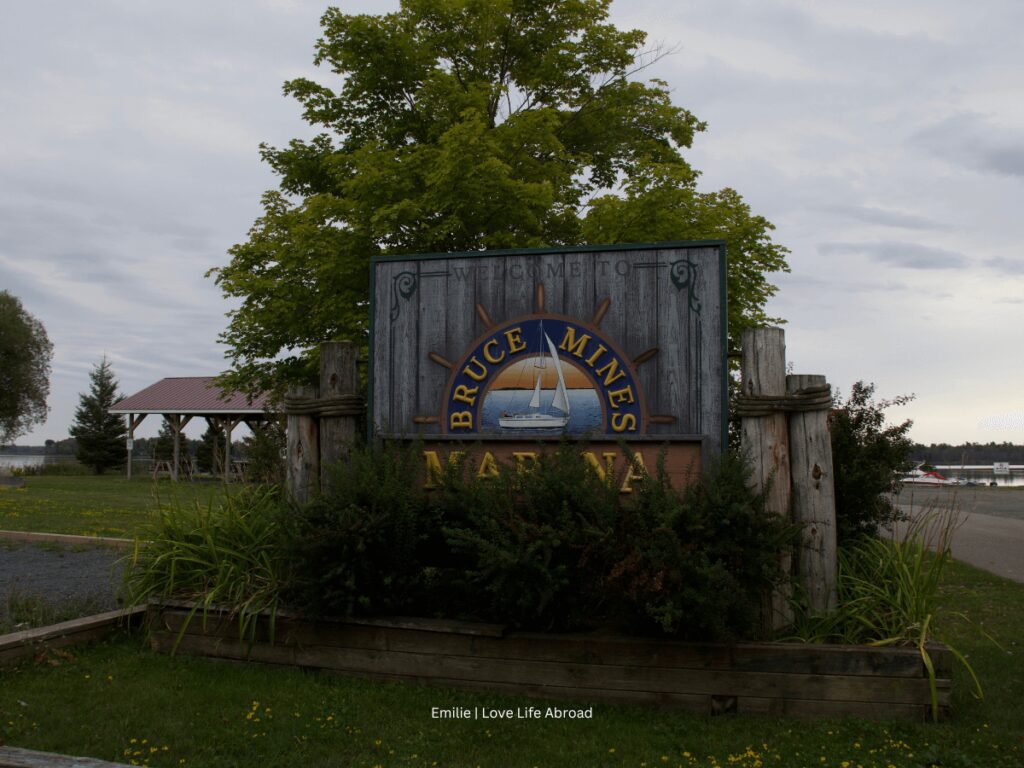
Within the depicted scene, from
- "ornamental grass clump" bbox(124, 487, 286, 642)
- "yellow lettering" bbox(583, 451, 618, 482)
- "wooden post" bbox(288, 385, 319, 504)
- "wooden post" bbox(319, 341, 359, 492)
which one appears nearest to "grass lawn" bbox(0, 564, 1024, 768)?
"ornamental grass clump" bbox(124, 487, 286, 642)

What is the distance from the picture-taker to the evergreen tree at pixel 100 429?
41781 millimetres

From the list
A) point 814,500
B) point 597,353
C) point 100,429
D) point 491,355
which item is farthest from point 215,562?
point 100,429

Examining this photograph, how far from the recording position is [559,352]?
19.4 feet

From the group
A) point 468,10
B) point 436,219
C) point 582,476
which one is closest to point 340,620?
point 582,476

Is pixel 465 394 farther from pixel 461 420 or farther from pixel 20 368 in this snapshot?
pixel 20 368

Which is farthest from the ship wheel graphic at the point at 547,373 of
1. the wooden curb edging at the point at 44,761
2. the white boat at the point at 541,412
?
the wooden curb edging at the point at 44,761

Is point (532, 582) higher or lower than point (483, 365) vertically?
lower

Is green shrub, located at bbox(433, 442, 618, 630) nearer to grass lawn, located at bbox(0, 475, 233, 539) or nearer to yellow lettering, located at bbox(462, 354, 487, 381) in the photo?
yellow lettering, located at bbox(462, 354, 487, 381)

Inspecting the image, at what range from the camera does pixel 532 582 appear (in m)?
5.01

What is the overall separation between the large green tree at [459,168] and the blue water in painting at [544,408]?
23.9 ft

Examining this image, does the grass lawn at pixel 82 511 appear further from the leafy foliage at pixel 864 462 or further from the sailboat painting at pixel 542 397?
the leafy foliage at pixel 864 462

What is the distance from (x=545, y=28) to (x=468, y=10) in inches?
70.4

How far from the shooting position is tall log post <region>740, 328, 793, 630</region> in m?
5.55

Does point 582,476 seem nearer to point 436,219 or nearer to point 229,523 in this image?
point 229,523
